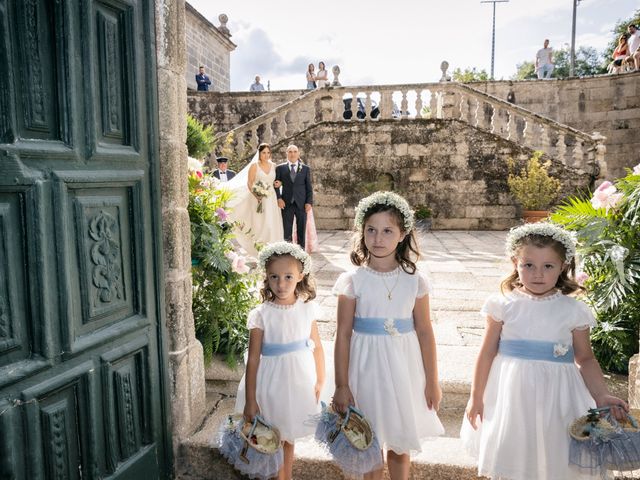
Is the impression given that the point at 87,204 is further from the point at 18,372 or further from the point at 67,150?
the point at 18,372

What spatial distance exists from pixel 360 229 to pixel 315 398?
85 cm

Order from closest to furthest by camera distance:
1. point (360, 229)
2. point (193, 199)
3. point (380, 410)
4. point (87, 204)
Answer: point (87, 204) → point (380, 410) → point (360, 229) → point (193, 199)

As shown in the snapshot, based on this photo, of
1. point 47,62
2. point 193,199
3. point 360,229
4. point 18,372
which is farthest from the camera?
point 193,199

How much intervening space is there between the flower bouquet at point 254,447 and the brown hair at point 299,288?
56 centimetres

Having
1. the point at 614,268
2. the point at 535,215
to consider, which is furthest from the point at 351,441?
the point at 535,215

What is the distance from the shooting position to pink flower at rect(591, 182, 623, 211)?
308 centimetres

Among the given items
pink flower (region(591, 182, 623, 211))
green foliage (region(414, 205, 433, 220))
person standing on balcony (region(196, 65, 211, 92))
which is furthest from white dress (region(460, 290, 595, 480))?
person standing on balcony (region(196, 65, 211, 92))

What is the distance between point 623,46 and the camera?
13906mm

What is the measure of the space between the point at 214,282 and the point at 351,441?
1649 millimetres

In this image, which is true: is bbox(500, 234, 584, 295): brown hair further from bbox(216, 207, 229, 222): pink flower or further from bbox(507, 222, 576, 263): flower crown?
bbox(216, 207, 229, 222): pink flower

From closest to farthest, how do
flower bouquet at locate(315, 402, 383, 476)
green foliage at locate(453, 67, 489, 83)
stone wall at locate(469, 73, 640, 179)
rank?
flower bouquet at locate(315, 402, 383, 476), stone wall at locate(469, 73, 640, 179), green foliage at locate(453, 67, 489, 83)

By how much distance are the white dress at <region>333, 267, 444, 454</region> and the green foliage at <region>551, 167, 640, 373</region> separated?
163cm

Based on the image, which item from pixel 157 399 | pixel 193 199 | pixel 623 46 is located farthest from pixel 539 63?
pixel 157 399

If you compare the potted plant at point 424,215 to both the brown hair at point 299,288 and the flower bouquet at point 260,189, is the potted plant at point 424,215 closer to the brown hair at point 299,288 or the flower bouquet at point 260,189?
the flower bouquet at point 260,189
